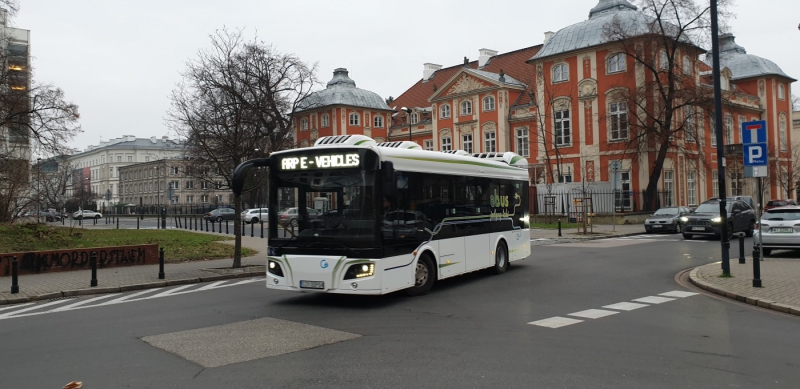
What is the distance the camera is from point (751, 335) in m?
8.09

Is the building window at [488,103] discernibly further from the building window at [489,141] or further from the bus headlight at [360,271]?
the bus headlight at [360,271]

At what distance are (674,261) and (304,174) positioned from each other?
38.8ft

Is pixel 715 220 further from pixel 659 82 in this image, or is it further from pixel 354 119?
pixel 354 119

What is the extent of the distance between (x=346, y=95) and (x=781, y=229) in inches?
2268

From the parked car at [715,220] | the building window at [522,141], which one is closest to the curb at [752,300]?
the parked car at [715,220]

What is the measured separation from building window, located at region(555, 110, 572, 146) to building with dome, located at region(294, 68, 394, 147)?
2363 cm

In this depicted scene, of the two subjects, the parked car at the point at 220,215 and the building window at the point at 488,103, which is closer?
the parked car at the point at 220,215

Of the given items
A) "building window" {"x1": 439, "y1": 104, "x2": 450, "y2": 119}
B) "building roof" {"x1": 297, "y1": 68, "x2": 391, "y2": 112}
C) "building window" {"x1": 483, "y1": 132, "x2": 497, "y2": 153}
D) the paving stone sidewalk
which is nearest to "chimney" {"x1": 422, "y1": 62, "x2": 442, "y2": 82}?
"building roof" {"x1": 297, "y1": 68, "x2": 391, "y2": 112}

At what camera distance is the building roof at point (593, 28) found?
4819cm

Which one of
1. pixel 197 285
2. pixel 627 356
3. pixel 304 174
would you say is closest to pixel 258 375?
pixel 627 356

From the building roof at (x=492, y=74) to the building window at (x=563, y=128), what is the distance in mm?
4496

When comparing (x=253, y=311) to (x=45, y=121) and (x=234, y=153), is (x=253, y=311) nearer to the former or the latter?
(x=234, y=153)

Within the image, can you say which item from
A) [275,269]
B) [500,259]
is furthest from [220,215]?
[275,269]

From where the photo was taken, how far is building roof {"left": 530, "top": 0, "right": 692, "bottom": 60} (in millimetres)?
48188
